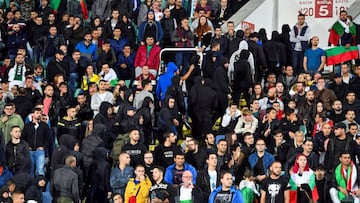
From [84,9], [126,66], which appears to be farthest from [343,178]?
[84,9]

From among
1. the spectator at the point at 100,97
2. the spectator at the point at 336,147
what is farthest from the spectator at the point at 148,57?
the spectator at the point at 336,147

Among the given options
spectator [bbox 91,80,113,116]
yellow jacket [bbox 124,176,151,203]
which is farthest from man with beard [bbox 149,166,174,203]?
spectator [bbox 91,80,113,116]

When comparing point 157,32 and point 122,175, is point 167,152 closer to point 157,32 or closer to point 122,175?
point 122,175

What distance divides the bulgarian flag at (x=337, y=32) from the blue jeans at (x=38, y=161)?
8.14 meters

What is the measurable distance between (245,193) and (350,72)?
21.3 feet

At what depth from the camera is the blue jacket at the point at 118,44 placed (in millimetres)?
32438

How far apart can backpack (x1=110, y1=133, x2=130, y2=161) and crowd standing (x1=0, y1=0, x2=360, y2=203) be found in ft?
0.10

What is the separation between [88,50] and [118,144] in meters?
4.98

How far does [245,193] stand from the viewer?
2625 centimetres

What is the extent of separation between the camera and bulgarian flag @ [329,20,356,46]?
32781 mm

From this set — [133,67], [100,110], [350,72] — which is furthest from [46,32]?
[350,72]

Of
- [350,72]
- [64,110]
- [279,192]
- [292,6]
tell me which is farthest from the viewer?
[292,6]

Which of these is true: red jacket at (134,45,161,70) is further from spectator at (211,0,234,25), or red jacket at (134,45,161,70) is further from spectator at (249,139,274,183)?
spectator at (249,139,274,183)

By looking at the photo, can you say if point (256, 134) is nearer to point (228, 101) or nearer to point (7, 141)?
point (228, 101)
